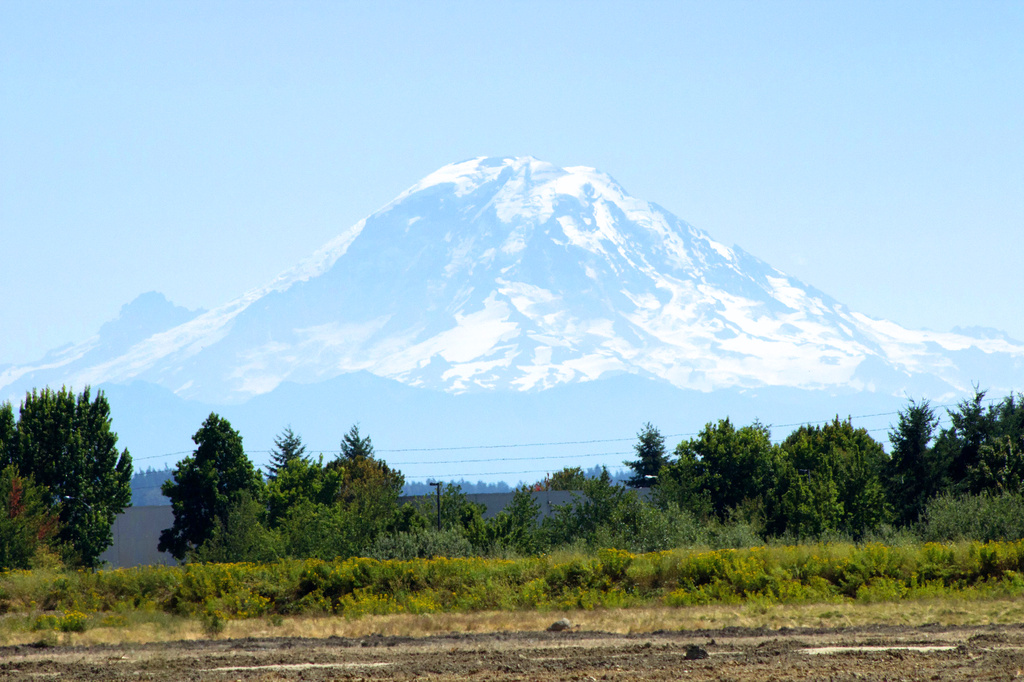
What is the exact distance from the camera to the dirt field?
48.3 feet

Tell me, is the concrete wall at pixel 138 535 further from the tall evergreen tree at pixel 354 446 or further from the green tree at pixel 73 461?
the tall evergreen tree at pixel 354 446

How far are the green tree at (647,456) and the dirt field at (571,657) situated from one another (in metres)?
77.8

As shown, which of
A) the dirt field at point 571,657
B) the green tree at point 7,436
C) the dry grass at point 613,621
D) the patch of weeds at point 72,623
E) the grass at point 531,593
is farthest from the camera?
the green tree at point 7,436

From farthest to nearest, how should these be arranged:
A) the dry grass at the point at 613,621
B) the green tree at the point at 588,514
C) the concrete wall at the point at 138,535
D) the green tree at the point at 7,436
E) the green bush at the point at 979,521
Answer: the concrete wall at the point at 138,535 < the green tree at the point at 7,436 < the green tree at the point at 588,514 < the green bush at the point at 979,521 < the dry grass at the point at 613,621

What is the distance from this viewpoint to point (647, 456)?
98.8 m

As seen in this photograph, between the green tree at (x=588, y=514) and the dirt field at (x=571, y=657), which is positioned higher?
the green tree at (x=588, y=514)

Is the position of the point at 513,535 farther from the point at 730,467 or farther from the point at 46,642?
the point at 730,467

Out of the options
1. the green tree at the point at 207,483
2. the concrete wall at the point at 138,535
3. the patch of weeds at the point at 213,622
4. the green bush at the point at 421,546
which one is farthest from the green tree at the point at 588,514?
the concrete wall at the point at 138,535

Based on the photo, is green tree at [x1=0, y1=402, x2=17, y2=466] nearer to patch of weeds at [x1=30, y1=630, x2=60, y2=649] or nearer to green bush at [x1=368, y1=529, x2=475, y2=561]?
green bush at [x1=368, y1=529, x2=475, y2=561]

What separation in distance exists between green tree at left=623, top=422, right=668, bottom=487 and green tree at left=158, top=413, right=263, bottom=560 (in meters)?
42.7

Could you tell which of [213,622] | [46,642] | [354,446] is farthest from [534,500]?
[354,446]

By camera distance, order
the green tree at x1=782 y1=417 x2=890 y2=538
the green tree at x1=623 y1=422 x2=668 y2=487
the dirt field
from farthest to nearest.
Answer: the green tree at x1=623 y1=422 x2=668 y2=487 < the green tree at x1=782 y1=417 x2=890 y2=538 < the dirt field

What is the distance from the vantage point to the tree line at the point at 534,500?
33.8 metres

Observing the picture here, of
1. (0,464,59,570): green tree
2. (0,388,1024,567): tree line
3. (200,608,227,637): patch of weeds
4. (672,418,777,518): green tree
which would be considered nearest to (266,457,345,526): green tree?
(0,388,1024,567): tree line
